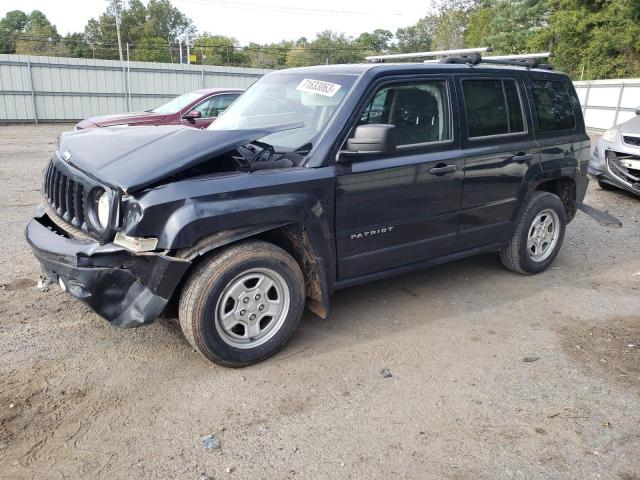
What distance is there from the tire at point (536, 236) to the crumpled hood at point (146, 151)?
2.65 metres

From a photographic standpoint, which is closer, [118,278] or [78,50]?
[118,278]

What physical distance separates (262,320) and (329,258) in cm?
62

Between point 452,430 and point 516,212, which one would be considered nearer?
point 452,430

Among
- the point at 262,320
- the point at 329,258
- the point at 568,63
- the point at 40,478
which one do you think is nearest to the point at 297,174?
the point at 329,258

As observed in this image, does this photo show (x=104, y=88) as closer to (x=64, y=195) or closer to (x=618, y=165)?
(x=618, y=165)

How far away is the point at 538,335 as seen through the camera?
4266 mm

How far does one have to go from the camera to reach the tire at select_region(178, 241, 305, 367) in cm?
334

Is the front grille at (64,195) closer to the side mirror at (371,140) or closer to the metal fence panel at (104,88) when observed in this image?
the side mirror at (371,140)

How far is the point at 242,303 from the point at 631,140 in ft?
24.7

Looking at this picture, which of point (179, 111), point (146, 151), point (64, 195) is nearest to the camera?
point (146, 151)

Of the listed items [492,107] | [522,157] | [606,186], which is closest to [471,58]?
[492,107]

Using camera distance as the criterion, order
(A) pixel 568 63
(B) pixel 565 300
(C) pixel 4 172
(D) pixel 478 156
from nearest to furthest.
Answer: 1. (D) pixel 478 156
2. (B) pixel 565 300
3. (C) pixel 4 172
4. (A) pixel 568 63

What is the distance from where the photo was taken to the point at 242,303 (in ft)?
11.7

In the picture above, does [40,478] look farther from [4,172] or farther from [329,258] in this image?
[4,172]
